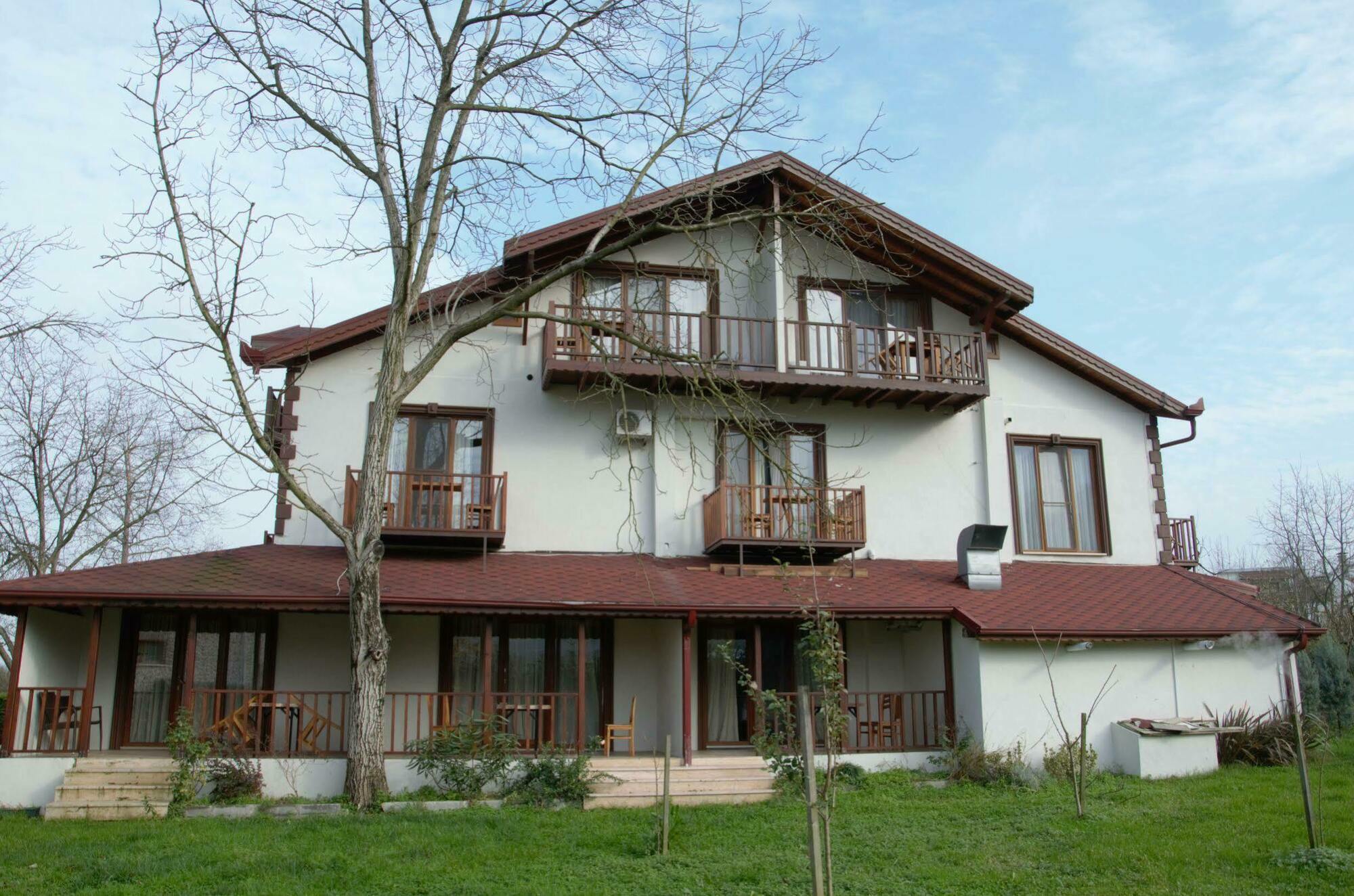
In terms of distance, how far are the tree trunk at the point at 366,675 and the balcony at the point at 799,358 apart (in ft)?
15.4

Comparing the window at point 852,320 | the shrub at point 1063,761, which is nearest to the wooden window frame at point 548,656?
the window at point 852,320

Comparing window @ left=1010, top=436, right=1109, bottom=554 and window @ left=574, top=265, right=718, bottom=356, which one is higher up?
window @ left=574, top=265, right=718, bottom=356

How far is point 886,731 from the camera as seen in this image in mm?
16453

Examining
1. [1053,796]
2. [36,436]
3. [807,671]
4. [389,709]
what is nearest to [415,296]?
[389,709]

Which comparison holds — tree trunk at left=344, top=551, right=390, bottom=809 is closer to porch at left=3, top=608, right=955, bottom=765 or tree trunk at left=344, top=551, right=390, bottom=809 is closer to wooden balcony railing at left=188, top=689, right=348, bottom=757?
porch at left=3, top=608, right=955, bottom=765

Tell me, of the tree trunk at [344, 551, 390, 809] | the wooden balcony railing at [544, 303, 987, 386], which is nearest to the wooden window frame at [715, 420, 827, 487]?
the wooden balcony railing at [544, 303, 987, 386]

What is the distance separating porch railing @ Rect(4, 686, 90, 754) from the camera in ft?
45.6

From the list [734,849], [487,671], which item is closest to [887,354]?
[487,671]

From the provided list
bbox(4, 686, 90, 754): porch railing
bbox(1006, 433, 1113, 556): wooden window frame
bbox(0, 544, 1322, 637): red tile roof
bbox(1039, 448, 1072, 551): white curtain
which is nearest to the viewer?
bbox(4, 686, 90, 754): porch railing

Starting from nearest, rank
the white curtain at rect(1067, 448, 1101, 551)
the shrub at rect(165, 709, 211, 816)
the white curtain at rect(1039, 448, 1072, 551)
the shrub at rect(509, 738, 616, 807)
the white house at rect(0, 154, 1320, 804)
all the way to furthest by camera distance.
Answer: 1. the shrub at rect(165, 709, 211, 816)
2. the shrub at rect(509, 738, 616, 807)
3. the white house at rect(0, 154, 1320, 804)
4. the white curtain at rect(1039, 448, 1072, 551)
5. the white curtain at rect(1067, 448, 1101, 551)

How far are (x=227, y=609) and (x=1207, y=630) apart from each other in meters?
13.4

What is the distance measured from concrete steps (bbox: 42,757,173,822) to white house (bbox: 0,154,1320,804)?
530mm

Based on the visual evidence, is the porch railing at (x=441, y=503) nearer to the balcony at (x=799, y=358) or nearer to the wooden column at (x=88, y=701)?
the balcony at (x=799, y=358)

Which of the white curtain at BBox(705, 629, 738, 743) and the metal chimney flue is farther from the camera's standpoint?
the metal chimney flue
